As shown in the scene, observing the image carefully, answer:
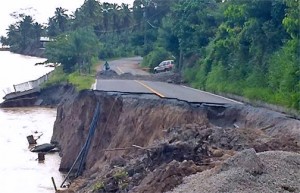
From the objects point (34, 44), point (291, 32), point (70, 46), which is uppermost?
point (291, 32)

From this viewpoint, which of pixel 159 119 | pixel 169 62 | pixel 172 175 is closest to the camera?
pixel 172 175

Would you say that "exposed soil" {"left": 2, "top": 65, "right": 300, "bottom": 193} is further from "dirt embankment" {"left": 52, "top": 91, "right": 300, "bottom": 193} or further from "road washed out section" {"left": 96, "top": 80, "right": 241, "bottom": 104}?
"road washed out section" {"left": 96, "top": 80, "right": 241, "bottom": 104}

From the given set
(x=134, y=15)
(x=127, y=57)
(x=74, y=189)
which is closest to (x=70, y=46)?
(x=127, y=57)

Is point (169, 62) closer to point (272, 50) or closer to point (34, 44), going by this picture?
point (272, 50)

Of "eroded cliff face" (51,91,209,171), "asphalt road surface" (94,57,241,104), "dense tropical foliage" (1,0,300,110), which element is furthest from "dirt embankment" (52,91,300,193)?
"dense tropical foliage" (1,0,300,110)

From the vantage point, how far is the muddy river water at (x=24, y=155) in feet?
97.6

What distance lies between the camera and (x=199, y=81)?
3931 cm

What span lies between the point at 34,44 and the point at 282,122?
483 feet

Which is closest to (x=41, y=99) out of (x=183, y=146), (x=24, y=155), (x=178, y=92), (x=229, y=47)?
(x=24, y=155)

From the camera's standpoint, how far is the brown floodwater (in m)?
29.7

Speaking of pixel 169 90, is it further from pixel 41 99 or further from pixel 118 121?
pixel 41 99

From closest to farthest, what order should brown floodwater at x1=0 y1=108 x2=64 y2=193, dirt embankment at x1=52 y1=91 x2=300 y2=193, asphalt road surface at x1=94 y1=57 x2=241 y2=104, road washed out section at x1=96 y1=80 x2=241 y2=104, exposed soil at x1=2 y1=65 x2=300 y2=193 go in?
exposed soil at x1=2 y1=65 x2=300 y2=193
dirt embankment at x1=52 y1=91 x2=300 y2=193
road washed out section at x1=96 y1=80 x2=241 y2=104
asphalt road surface at x1=94 y1=57 x2=241 y2=104
brown floodwater at x1=0 y1=108 x2=64 y2=193

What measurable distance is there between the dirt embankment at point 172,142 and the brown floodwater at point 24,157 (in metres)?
1.64

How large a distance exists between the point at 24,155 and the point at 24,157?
2.61 ft
